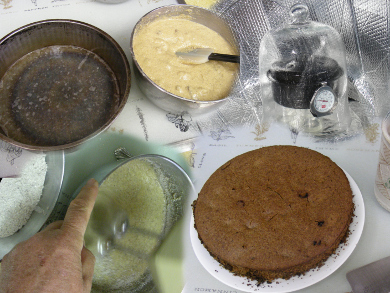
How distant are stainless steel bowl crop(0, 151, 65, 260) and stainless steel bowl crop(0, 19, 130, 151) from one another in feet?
0.11

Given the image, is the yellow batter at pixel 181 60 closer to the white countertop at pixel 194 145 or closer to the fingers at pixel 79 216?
the white countertop at pixel 194 145

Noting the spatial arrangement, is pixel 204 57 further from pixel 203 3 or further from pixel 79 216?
pixel 79 216

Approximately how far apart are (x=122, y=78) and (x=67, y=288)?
1.35ft

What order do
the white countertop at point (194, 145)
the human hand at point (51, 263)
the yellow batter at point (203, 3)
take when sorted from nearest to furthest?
the human hand at point (51, 263) < the white countertop at point (194, 145) < the yellow batter at point (203, 3)

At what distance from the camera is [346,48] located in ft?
2.64

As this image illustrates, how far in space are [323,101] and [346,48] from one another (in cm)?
16

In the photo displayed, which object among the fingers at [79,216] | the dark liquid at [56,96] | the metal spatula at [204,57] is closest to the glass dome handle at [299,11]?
the metal spatula at [204,57]

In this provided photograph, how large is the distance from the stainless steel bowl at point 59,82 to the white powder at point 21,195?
46 mm

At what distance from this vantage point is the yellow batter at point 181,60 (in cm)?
75

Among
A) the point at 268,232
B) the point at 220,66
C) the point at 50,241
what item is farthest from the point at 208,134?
the point at 50,241

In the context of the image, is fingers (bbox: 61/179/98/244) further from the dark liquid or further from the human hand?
the dark liquid

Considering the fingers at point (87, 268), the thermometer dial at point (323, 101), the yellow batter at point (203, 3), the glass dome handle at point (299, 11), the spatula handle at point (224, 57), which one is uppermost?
the glass dome handle at point (299, 11)

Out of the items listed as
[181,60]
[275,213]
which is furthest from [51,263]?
[181,60]

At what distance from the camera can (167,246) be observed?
70cm
